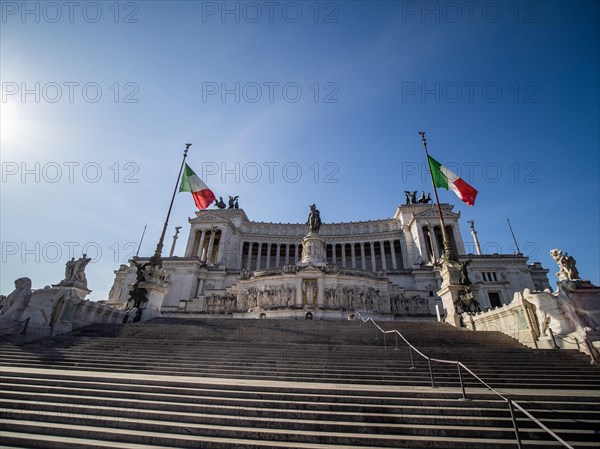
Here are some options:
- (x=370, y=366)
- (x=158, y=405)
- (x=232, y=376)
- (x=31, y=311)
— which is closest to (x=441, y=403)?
(x=370, y=366)

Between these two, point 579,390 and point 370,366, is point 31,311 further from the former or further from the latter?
point 579,390

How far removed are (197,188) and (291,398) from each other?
61.9 feet

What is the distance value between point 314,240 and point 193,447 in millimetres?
26624

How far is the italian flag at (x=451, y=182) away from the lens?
18.5 meters

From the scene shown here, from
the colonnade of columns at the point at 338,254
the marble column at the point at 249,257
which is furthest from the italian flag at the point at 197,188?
the marble column at the point at 249,257

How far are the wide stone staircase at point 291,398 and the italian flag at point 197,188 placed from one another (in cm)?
1302

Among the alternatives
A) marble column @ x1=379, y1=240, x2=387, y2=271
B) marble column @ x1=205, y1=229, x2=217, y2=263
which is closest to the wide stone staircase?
marble column @ x1=205, y1=229, x2=217, y2=263

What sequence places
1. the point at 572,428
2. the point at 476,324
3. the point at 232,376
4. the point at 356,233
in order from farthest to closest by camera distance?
the point at 356,233 → the point at 476,324 → the point at 232,376 → the point at 572,428

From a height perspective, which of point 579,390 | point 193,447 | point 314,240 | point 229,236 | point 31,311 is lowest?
point 193,447

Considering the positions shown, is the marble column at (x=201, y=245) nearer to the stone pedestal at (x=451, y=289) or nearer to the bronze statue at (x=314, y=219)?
the bronze statue at (x=314, y=219)

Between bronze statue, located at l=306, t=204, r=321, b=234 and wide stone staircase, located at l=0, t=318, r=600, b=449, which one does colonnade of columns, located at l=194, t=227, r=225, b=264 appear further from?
wide stone staircase, located at l=0, t=318, r=600, b=449

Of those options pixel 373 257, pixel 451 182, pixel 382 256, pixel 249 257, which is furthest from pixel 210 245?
pixel 451 182

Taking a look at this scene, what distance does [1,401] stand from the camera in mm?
6141

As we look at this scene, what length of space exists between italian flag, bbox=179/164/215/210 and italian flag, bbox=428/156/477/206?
16.3 m
